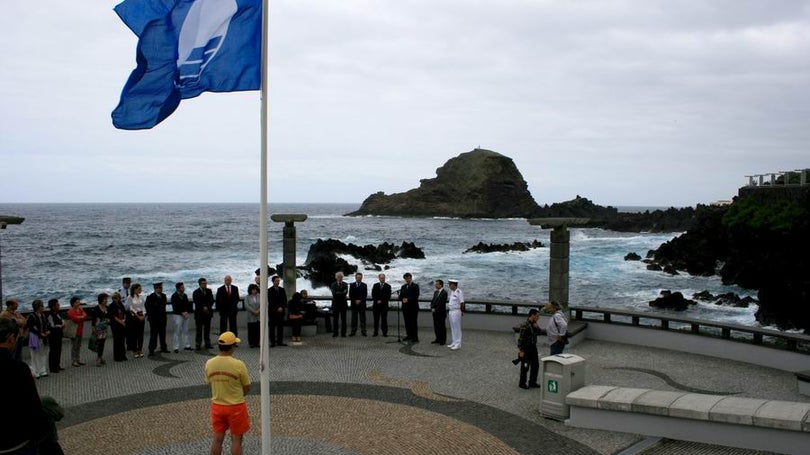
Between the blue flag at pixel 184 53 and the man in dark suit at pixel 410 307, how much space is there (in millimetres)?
10073

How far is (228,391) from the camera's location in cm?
797

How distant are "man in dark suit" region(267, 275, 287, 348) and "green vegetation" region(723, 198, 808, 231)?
96.8 ft

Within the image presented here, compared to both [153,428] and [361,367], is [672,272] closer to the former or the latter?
[361,367]

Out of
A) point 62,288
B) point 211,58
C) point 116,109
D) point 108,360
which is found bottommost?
point 62,288

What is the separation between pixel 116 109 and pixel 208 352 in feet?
29.9

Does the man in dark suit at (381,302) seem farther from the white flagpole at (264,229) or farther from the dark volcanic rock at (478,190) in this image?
the dark volcanic rock at (478,190)

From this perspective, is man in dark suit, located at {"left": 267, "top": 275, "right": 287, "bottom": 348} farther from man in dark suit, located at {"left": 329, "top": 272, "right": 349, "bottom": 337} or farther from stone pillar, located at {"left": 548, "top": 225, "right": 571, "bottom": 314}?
stone pillar, located at {"left": 548, "top": 225, "right": 571, "bottom": 314}

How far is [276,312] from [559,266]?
730 cm

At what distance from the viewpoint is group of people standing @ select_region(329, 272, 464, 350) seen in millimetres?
16750

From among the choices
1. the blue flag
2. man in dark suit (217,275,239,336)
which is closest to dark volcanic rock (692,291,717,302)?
man in dark suit (217,275,239,336)

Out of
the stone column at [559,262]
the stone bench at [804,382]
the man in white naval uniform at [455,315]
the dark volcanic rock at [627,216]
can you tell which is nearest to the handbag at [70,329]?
the man in white naval uniform at [455,315]

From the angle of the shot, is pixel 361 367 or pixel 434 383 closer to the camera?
pixel 434 383

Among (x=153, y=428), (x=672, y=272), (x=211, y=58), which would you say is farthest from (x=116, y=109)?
(x=672, y=272)

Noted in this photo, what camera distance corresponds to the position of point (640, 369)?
14477 mm
